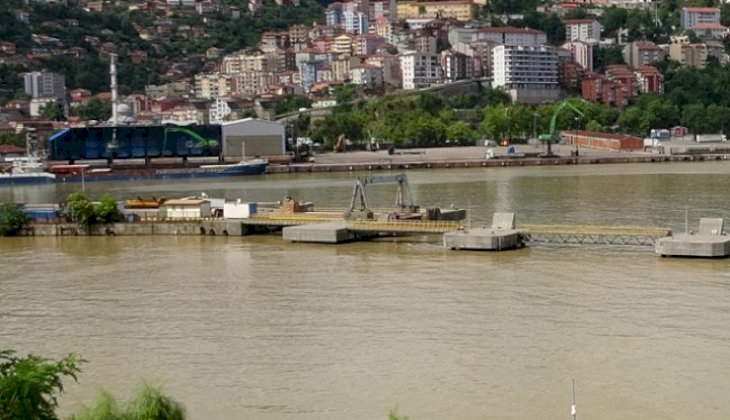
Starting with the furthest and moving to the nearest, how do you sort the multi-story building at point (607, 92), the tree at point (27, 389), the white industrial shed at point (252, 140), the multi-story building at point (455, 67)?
the multi-story building at point (455, 67)
the multi-story building at point (607, 92)
the white industrial shed at point (252, 140)
the tree at point (27, 389)

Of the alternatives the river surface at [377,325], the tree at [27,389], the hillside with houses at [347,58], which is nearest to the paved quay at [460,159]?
the hillside with houses at [347,58]

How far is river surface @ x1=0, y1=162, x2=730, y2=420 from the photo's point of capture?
706 centimetres

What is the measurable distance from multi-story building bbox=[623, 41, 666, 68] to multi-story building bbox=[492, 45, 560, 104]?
21.5 feet

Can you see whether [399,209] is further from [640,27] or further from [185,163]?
[640,27]

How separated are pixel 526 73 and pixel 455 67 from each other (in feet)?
9.47

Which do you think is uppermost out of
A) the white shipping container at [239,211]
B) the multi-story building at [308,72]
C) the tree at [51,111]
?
the multi-story building at [308,72]

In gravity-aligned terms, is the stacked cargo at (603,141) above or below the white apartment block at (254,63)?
below

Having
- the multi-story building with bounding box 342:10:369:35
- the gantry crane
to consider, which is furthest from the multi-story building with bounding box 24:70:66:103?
the gantry crane

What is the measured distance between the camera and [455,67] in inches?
1975

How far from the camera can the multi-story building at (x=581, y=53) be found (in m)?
53.9

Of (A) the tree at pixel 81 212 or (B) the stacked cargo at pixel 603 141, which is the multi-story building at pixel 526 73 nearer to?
(B) the stacked cargo at pixel 603 141

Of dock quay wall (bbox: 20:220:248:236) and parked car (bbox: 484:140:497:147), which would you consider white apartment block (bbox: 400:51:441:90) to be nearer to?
parked car (bbox: 484:140:497:147)

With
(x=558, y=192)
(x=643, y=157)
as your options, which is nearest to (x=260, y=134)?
(x=643, y=157)

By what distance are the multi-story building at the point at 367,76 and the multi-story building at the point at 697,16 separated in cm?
1824
